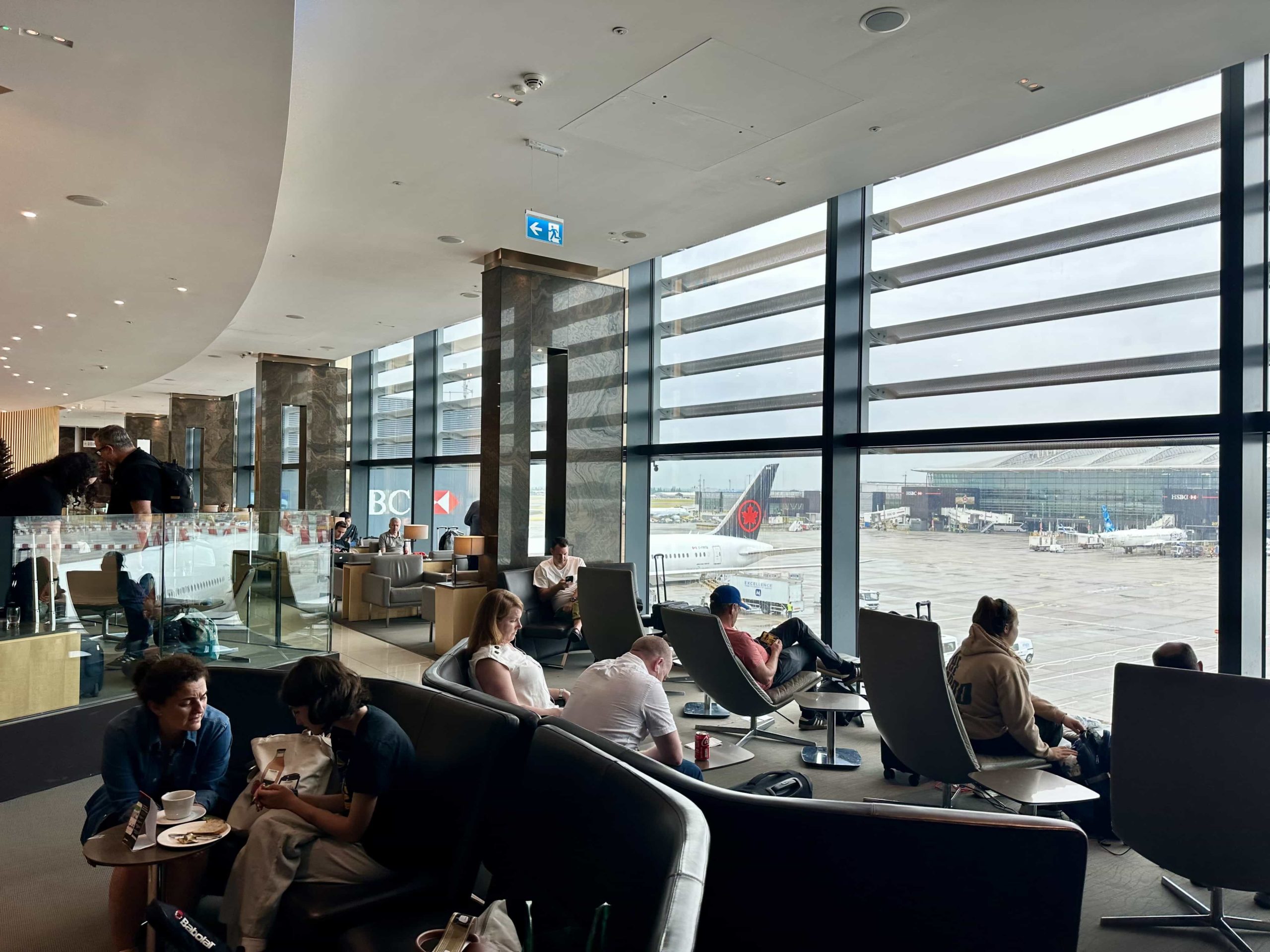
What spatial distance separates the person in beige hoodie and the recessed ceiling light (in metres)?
2.73

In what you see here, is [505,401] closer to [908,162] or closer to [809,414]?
[809,414]

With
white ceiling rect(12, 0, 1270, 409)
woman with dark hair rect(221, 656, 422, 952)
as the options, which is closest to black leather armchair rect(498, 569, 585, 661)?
white ceiling rect(12, 0, 1270, 409)

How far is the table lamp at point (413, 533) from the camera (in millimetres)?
12508

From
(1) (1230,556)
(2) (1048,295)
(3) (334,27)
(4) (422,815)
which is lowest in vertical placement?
(4) (422,815)

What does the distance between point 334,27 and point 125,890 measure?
3743mm

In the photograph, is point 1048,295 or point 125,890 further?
point 1048,295

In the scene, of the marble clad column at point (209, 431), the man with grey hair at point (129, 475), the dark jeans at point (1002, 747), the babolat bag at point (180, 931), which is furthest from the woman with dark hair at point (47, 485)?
the marble clad column at point (209, 431)

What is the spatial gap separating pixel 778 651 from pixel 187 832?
11.8 feet

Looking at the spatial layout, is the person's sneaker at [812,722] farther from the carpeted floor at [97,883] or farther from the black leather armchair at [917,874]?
the black leather armchair at [917,874]

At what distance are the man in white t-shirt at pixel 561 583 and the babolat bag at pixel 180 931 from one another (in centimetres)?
547

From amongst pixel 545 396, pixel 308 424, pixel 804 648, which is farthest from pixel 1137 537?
pixel 308 424

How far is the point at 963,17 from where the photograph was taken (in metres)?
3.89

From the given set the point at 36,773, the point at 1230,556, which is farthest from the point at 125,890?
the point at 1230,556

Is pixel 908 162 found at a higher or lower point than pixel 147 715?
higher
